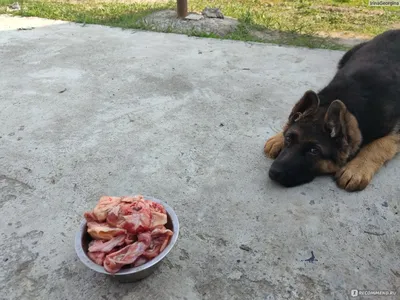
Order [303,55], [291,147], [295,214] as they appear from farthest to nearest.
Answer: [303,55], [291,147], [295,214]

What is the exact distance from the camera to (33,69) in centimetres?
579

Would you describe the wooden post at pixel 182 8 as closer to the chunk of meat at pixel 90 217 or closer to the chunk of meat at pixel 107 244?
the chunk of meat at pixel 90 217

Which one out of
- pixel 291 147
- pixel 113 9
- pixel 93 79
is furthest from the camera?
pixel 113 9

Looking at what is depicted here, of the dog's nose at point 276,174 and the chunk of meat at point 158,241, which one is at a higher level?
the chunk of meat at point 158,241

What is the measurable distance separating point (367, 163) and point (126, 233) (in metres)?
2.29

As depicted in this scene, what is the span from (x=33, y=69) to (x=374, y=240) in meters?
5.11

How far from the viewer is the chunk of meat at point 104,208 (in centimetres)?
263

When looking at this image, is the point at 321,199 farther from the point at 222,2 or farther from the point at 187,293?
the point at 222,2

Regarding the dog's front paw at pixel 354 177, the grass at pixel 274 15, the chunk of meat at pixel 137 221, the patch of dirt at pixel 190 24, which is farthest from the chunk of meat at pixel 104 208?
the patch of dirt at pixel 190 24

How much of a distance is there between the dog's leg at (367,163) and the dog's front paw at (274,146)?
61cm

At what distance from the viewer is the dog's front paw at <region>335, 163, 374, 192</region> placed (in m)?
3.40

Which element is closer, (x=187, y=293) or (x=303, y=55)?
(x=187, y=293)

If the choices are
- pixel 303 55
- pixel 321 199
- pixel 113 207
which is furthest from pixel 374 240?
pixel 303 55

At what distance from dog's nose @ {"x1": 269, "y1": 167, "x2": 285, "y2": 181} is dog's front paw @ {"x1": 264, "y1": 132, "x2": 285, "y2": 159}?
0.46 meters
